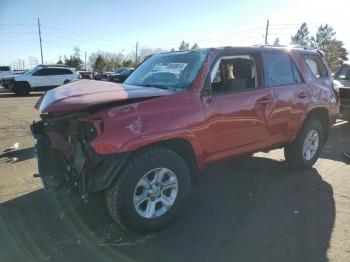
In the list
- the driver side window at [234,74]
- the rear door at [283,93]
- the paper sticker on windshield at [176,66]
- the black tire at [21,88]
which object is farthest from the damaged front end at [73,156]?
the black tire at [21,88]

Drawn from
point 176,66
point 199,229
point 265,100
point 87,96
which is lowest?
point 199,229

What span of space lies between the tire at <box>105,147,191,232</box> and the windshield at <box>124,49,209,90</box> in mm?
908

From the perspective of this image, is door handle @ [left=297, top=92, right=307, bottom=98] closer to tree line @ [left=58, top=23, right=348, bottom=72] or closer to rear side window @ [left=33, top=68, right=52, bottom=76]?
rear side window @ [left=33, top=68, right=52, bottom=76]

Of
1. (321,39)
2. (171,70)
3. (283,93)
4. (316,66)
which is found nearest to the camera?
(171,70)

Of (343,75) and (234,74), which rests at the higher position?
(234,74)

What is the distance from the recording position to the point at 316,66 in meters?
6.41

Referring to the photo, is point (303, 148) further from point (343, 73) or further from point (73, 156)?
point (343, 73)

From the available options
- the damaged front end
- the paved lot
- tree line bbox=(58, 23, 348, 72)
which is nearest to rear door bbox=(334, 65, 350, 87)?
the paved lot

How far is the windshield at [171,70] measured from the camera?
4492 mm

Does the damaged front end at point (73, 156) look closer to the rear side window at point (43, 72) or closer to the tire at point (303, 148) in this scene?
the tire at point (303, 148)

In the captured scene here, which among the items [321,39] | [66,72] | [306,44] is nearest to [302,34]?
[321,39]

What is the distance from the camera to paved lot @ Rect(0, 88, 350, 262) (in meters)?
3.61

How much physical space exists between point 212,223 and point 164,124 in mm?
1247

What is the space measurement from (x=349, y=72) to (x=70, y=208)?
1033 cm
